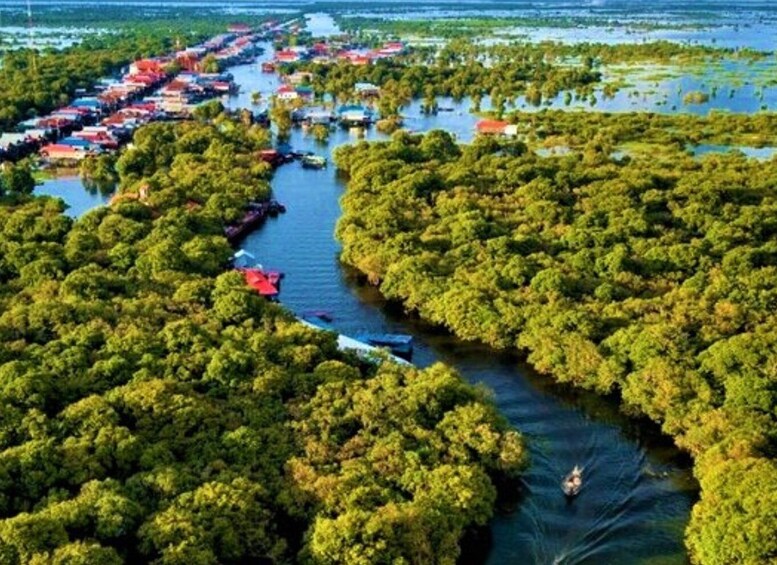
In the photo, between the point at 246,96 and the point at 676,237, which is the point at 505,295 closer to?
the point at 676,237

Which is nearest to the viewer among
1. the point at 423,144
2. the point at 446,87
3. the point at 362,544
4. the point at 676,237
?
the point at 362,544

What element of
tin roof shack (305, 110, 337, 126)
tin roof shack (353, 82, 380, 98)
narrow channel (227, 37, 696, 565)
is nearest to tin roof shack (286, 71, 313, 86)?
tin roof shack (353, 82, 380, 98)

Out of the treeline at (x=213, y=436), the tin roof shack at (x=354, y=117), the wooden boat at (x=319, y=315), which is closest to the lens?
the treeline at (x=213, y=436)

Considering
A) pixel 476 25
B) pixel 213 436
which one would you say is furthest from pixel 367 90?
pixel 476 25

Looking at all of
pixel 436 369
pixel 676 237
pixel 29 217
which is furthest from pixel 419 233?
pixel 29 217

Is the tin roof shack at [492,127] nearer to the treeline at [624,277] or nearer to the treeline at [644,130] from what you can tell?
the treeline at [644,130]

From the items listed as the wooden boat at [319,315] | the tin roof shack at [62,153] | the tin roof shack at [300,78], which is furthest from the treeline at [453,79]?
the wooden boat at [319,315]
